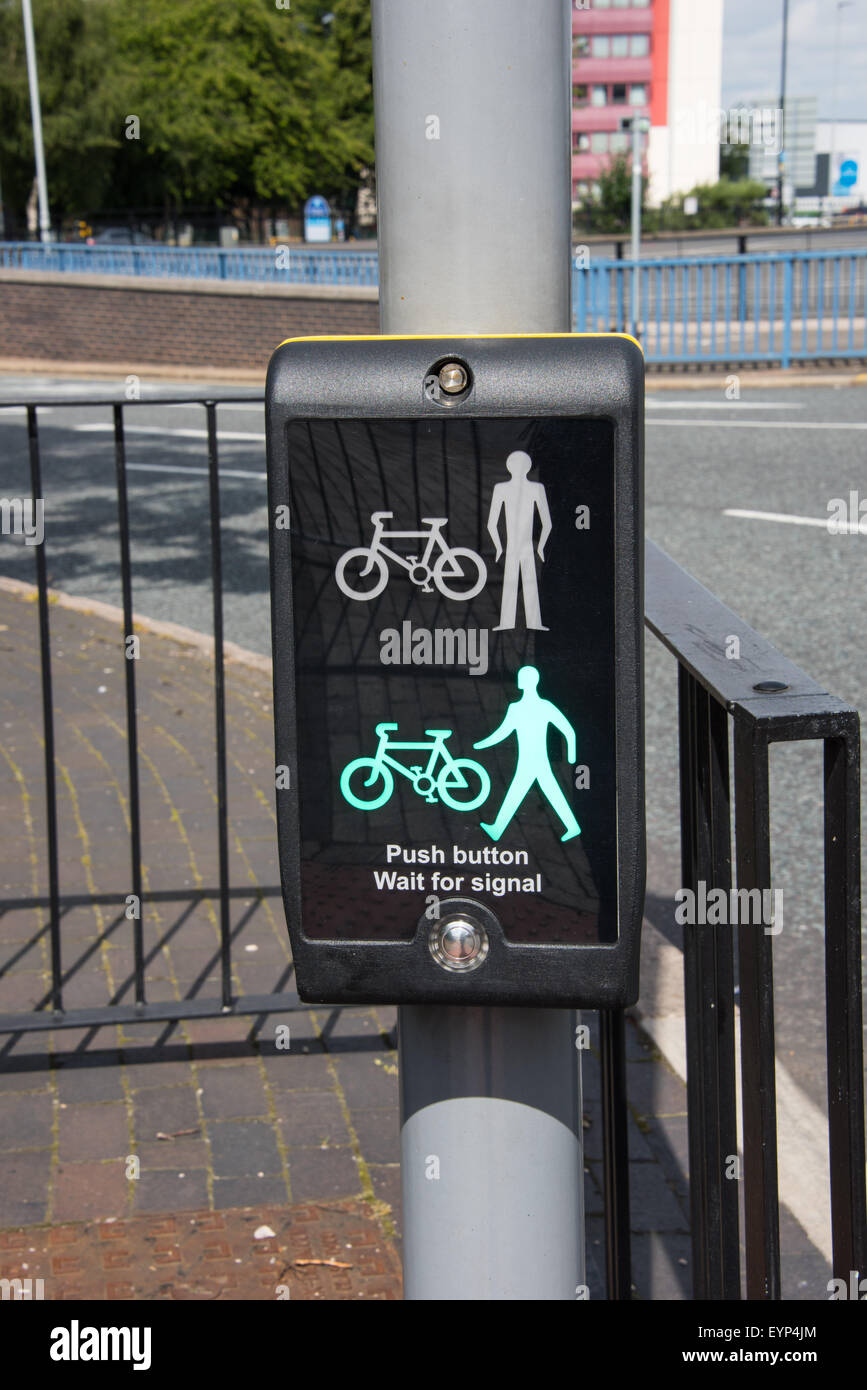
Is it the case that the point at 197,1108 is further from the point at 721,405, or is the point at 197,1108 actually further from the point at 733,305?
the point at 733,305

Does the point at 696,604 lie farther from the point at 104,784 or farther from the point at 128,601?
the point at 104,784

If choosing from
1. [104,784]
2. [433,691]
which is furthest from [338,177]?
[433,691]

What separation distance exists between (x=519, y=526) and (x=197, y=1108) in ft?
7.77

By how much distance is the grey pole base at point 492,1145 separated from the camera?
4.97ft

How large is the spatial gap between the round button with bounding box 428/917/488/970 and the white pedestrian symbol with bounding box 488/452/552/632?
1.01ft

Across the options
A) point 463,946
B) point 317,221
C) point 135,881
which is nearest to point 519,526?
point 463,946

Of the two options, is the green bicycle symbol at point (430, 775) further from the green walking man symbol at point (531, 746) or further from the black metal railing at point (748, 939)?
the black metal railing at point (748, 939)

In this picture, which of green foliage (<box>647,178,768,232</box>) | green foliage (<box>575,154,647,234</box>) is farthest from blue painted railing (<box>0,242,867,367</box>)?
green foliage (<box>647,178,768,232</box>)

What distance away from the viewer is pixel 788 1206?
10.0 feet

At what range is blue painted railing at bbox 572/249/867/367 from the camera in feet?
59.0

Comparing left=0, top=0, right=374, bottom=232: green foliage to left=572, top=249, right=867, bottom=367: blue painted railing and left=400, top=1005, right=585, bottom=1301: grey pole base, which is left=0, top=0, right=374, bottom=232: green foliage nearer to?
left=572, top=249, right=867, bottom=367: blue painted railing

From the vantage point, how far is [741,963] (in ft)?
5.26

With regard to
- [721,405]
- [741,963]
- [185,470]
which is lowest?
[185,470]
